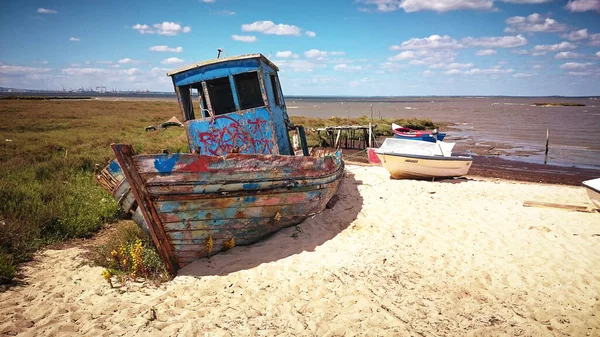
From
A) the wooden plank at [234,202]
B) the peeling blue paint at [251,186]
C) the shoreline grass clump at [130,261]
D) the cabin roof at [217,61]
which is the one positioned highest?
the cabin roof at [217,61]

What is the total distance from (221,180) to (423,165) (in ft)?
24.7

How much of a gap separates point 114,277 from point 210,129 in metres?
3.03

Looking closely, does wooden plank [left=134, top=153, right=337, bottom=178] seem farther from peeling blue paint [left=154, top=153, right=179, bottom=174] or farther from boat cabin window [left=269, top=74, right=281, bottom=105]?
boat cabin window [left=269, top=74, right=281, bottom=105]

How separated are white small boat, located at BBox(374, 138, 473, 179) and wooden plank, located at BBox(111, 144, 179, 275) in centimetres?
732

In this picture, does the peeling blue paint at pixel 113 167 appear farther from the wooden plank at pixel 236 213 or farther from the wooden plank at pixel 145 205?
the wooden plank at pixel 236 213

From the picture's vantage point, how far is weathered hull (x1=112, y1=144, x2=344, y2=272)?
3867 millimetres

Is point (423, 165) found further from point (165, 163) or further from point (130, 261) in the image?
point (130, 261)

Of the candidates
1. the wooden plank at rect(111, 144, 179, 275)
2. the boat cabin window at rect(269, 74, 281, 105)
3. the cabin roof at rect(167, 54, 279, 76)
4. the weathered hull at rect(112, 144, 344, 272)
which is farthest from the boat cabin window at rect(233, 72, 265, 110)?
the wooden plank at rect(111, 144, 179, 275)

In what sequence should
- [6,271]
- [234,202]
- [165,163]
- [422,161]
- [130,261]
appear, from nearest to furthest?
[165,163], [6,271], [234,202], [130,261], [422,161]

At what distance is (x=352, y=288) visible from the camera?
4.12 m

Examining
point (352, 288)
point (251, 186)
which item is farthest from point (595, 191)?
point (251, 186)

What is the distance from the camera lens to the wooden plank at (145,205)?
146 inches

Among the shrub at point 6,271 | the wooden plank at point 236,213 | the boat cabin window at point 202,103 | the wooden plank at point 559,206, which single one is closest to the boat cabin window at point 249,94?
the boat cabin window at point 202,103

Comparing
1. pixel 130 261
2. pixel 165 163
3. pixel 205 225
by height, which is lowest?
pixel 130 261
